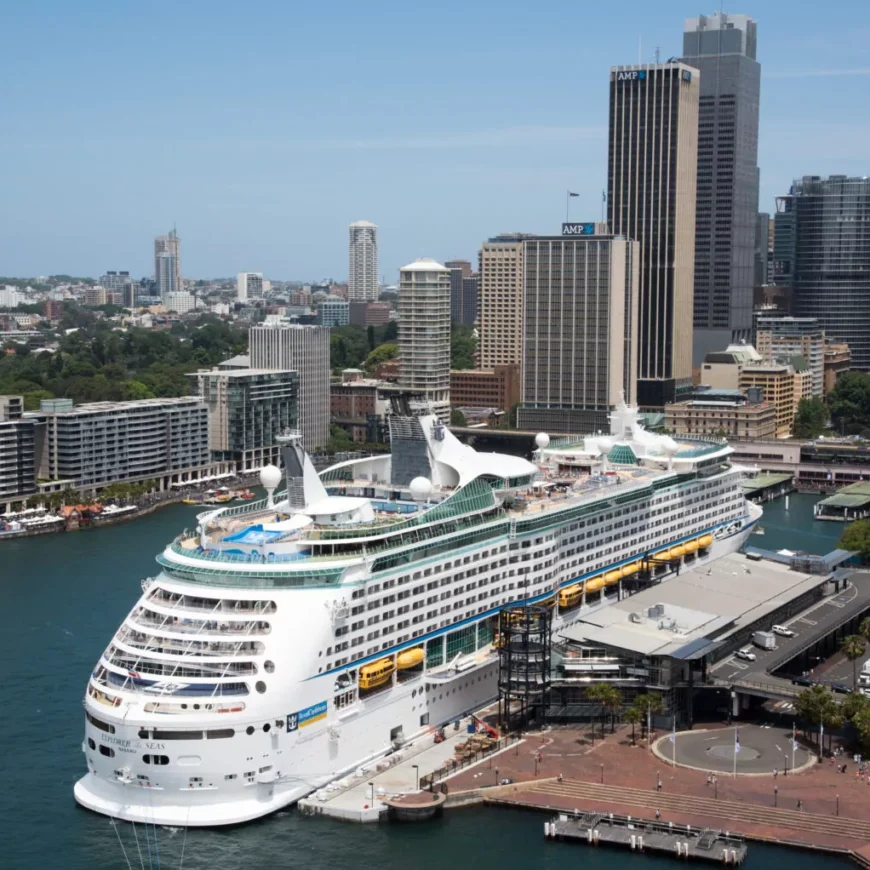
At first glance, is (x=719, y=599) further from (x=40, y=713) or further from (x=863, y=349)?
(x=863, y=349)

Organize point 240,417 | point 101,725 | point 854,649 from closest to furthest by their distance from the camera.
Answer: point 101,725, point 854,649, point 240,417

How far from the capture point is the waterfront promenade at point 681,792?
27.1m

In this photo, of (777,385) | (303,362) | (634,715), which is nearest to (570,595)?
(634,715)

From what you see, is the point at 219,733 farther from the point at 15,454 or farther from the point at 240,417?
the point at 240,417

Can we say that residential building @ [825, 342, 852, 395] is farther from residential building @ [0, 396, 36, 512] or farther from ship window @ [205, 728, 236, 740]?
ship window @ [205, 728, 236, 740]

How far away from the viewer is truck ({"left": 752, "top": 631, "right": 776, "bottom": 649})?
35.1 meters

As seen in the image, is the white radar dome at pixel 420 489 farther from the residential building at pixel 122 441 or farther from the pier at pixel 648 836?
the residential building at pixel 122 441

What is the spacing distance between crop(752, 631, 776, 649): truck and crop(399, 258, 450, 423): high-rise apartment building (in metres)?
48.3

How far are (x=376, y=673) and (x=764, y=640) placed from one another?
10713 mm

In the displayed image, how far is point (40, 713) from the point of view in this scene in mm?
33812

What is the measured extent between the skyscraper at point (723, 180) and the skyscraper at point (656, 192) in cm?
1222

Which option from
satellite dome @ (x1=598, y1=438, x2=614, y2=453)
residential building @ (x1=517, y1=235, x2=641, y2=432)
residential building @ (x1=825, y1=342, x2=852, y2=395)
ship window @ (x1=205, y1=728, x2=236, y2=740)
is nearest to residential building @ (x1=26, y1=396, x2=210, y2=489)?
residential building @ (x1=517, y1=235, x2=641, y2=432)

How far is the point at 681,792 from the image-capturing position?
2852 cm

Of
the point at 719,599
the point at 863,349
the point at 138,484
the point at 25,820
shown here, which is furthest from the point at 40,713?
the point at 863,349
